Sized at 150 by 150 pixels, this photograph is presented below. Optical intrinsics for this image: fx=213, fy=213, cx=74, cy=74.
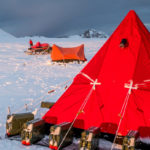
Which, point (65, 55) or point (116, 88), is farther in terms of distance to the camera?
point (65, 55)

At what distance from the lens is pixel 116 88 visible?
5141mm

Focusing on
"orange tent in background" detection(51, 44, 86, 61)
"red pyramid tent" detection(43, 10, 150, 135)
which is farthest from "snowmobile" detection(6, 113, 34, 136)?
"orange tent in background" detection(51, 44, 86, 61)

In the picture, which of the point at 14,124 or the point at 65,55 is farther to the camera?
the point at 65,55

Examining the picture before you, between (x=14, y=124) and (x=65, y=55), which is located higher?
(x=65, y=55)

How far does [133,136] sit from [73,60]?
15711 millimetres

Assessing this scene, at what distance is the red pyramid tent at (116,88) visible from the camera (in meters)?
4.82

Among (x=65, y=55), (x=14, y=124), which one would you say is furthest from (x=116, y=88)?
(x=65, y=55)

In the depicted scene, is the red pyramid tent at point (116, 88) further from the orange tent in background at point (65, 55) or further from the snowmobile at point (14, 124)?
the orange tent in background at point (65, 55)

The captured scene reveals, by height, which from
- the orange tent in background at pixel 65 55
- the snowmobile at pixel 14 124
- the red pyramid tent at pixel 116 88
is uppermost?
the orange tent in background at pixel 65 55

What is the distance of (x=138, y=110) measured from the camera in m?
4.76

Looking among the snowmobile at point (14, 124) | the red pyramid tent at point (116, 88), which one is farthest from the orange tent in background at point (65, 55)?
the snowmobile at point (14, 124)

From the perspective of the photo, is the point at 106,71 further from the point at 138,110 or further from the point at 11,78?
the point at 11,78

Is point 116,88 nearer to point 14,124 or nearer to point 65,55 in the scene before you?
point 14,124

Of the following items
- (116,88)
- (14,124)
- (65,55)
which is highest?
(65,55)
